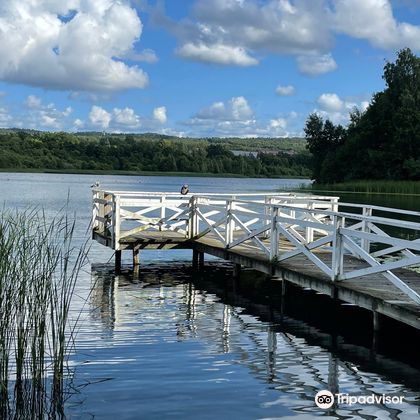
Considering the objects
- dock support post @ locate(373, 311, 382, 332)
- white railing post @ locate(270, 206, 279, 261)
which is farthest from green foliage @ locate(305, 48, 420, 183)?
dock support post @ locate(373, 311, 382, 332)

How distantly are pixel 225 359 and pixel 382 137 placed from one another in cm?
6917

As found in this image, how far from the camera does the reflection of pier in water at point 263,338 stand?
25.3 feet

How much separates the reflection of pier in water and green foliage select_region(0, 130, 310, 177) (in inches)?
3883

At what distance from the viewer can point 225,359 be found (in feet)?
28.2

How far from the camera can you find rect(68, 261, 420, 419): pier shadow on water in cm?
693

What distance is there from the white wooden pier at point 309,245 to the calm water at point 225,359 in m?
0.65

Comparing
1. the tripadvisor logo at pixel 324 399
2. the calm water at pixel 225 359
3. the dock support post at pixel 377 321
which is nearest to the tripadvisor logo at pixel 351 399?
the tripadvisor logo at pixel 324 399

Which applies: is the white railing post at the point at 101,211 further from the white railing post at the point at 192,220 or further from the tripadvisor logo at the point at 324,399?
the tripadvisor logo at the point at 324,399

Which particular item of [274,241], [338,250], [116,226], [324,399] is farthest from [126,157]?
[324,399]

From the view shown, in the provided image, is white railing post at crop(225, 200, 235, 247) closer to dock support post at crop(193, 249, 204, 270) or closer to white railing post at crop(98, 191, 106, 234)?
dock support post at crop(193, 249, 204, 270)

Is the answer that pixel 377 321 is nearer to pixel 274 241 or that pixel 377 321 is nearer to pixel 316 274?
pixel 316 274

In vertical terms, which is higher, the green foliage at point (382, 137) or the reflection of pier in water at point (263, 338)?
the green foliage at point (382, 137)

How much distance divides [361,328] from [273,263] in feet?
9.01

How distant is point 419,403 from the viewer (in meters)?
7.00
